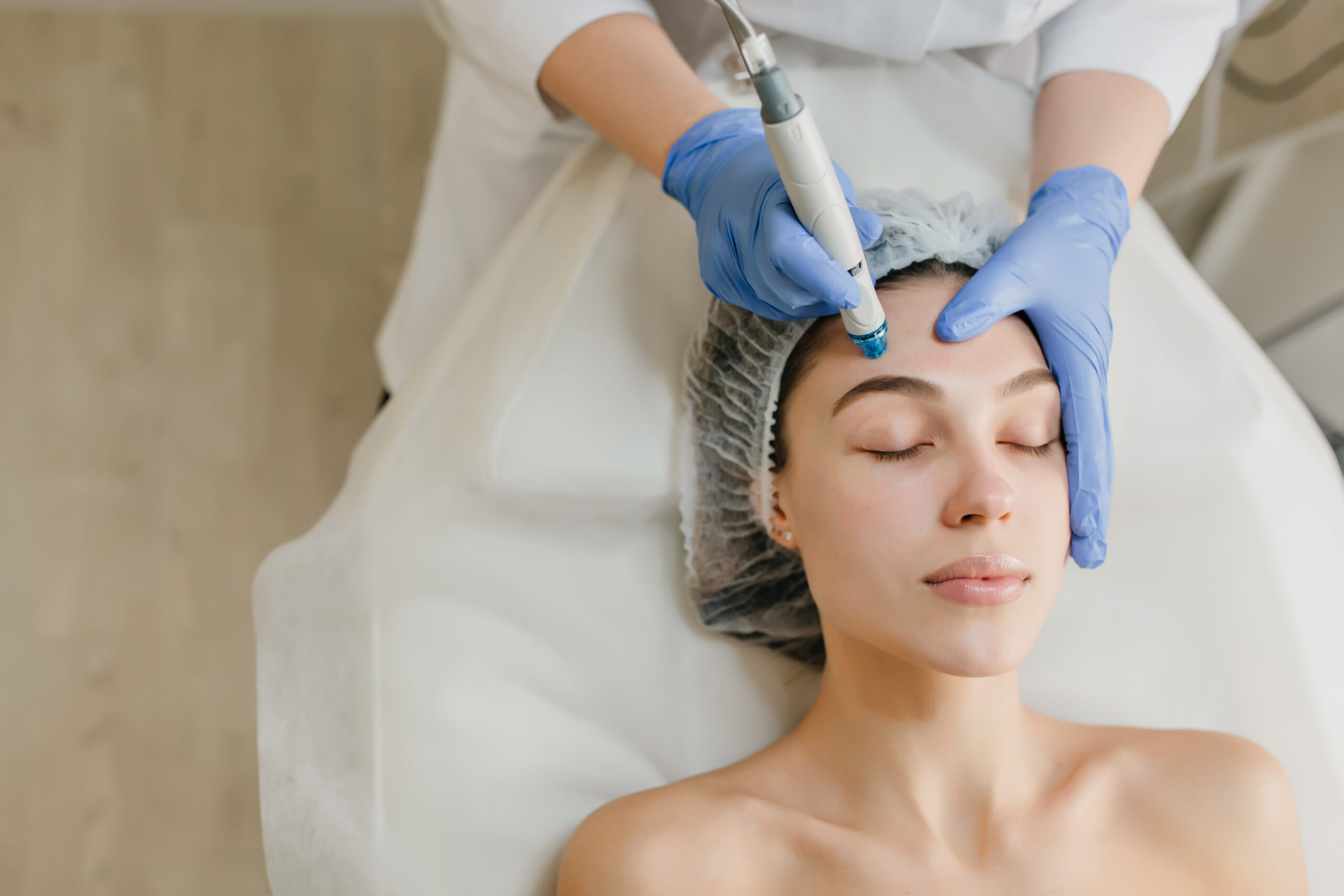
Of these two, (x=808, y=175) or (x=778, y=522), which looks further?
(x=778, y=522)

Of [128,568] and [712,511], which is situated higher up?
[712,511]

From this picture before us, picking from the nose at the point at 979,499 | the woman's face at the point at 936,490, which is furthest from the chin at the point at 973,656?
the nose at the point at 979,499

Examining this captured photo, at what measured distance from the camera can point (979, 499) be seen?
940 millimetres

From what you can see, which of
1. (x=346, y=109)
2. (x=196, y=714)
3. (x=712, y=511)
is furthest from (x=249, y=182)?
(x=712, y=511)

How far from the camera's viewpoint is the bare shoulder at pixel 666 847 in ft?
3.42

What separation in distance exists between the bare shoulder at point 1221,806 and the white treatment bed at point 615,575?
0.14 meters

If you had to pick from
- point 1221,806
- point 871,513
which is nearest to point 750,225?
point 871,513

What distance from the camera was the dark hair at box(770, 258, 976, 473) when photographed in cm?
106

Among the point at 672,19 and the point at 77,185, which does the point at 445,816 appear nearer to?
the point at 672,19

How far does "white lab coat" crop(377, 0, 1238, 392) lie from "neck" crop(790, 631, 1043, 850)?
64cm

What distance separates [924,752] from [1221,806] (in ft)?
1.08

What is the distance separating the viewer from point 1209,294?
143cm

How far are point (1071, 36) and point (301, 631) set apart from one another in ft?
4.10

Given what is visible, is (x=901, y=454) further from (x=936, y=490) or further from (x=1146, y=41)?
(x=1146, y=41)
